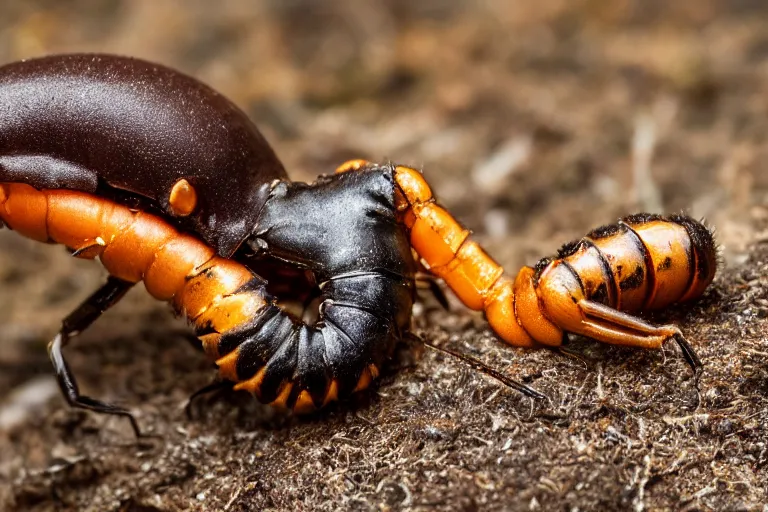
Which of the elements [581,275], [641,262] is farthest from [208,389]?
[641,262]

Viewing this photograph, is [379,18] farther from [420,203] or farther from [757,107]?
[420,203]

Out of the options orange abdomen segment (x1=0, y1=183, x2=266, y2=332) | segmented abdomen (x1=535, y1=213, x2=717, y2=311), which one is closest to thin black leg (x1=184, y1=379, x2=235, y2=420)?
orange abdomen segment (x1=0, y1=183, x2=266, y2=332)

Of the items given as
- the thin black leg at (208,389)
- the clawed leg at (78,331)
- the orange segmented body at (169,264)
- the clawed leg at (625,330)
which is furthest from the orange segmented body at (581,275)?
the clawed leg at (78,331)

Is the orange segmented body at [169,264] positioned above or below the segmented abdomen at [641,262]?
below

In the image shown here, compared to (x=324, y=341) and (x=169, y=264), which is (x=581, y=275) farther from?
(x=169, y=264)

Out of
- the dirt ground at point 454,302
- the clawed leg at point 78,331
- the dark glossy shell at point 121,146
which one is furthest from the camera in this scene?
the clawed leg at point 78,331

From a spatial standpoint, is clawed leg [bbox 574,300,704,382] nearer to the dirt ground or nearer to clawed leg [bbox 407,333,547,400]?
the dirt ground

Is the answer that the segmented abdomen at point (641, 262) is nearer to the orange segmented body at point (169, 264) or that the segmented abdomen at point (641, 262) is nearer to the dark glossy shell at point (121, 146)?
the orange segmented body at point (169, 264)
